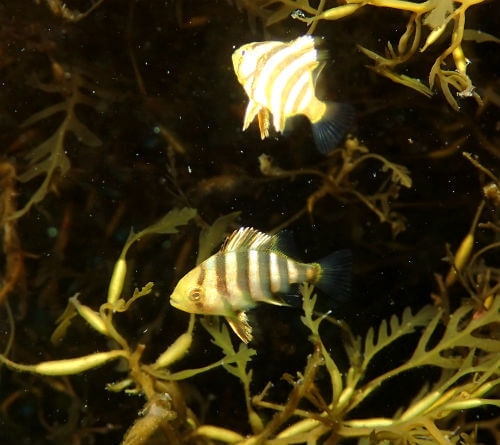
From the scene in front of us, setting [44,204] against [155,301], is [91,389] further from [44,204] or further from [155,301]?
[44,204]

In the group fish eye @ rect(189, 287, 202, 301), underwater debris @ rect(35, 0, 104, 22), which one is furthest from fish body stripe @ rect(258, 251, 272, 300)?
underwater debris @ rect(35, 0, 104, 22)

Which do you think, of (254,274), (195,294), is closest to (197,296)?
(195,294)

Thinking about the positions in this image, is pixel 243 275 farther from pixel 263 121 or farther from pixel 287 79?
pixel 287 79

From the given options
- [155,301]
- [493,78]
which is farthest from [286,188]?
[493,78]

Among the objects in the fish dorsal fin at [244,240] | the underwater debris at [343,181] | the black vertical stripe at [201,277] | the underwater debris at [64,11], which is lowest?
the underwater debris at [343,181]

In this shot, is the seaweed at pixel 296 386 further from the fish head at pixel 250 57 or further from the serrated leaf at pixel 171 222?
the fish head at pixel 250 57

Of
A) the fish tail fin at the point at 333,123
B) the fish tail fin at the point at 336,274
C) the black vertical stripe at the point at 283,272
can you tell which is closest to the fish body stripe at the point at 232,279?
the black vertical stripe at the point at 283,272

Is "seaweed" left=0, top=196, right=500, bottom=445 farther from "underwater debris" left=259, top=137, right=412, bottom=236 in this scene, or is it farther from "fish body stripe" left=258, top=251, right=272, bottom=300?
"underwater debris" left=259, top=137, right=412, bottom=236
